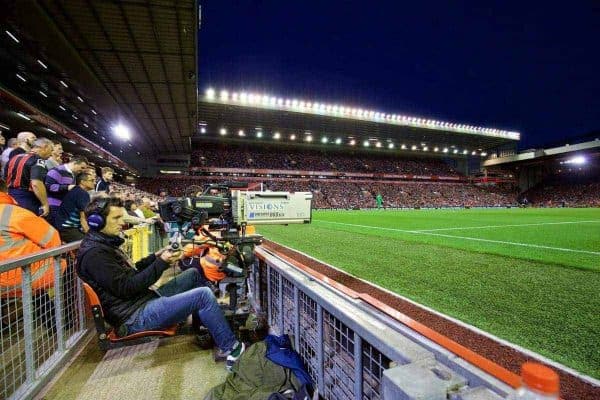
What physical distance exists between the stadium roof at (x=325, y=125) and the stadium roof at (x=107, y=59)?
7.56m

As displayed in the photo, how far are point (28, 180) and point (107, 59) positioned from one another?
1000 centimetres

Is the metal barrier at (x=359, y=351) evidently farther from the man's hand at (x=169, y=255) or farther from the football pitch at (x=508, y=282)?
the football pitch at (x=508, y=282)

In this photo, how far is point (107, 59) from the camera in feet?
35.0

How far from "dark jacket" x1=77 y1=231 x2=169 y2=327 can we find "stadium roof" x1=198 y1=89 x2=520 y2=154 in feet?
75.7

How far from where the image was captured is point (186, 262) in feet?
10.8

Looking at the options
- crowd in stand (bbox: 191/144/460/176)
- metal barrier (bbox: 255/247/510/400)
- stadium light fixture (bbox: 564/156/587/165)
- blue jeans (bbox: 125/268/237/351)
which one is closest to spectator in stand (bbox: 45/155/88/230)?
blue jeans (bbox: 125/268/237/351)

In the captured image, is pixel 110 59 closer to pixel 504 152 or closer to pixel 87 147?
pixel 87 147

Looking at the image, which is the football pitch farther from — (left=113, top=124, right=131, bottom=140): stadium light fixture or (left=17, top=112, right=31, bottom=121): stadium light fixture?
(left=113, top=124, right=131, bottom=140): stadium light fixture

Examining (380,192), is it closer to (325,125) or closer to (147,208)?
(325,125)

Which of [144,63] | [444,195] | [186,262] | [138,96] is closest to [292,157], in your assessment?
[444,195]

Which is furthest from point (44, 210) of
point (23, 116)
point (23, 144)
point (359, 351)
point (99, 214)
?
point (23, 116)

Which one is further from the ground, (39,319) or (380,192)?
(380,192)

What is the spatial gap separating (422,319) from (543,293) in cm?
153

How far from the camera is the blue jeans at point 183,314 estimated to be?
84.5 inches
